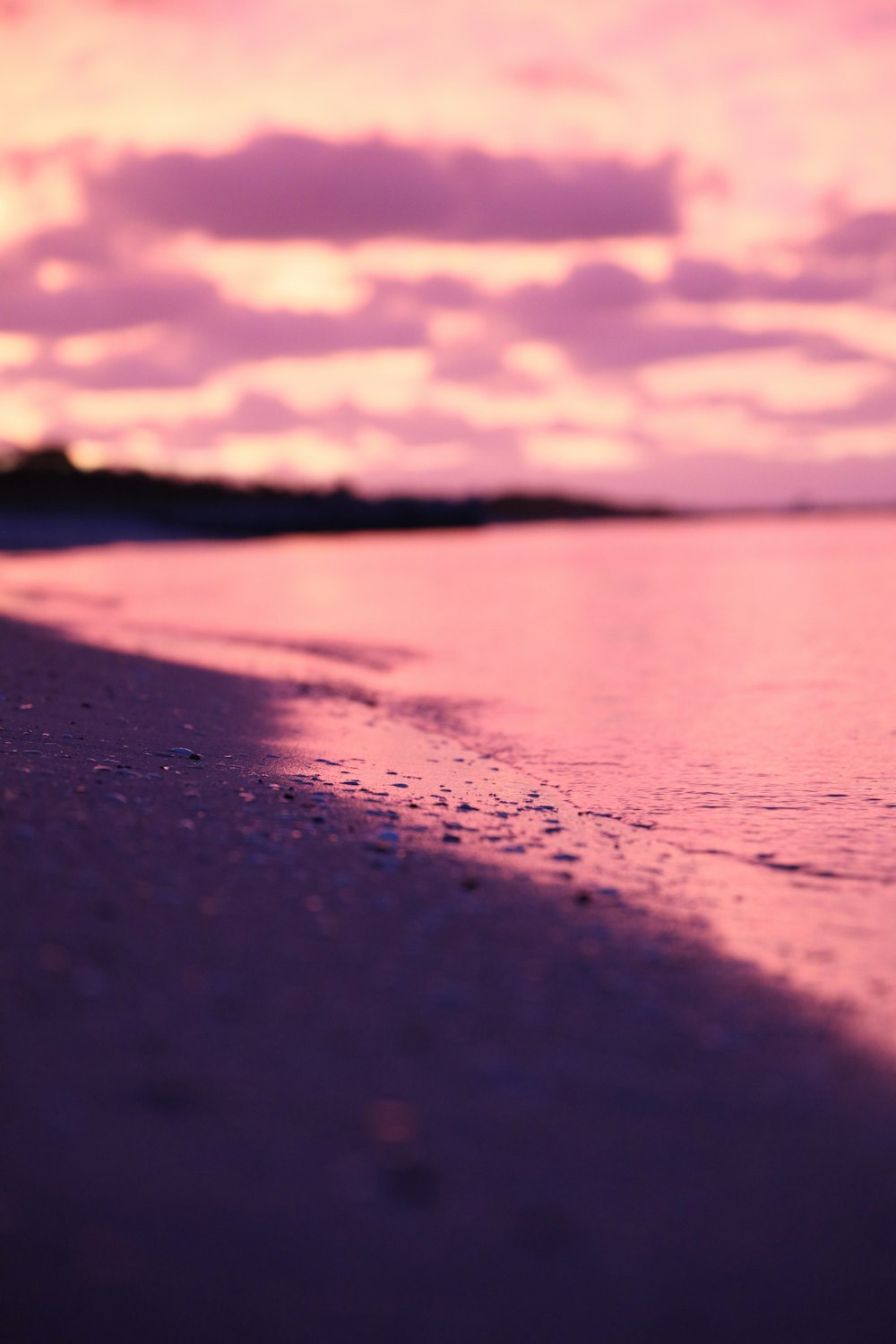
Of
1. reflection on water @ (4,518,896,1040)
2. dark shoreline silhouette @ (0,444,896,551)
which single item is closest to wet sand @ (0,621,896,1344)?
reflection on water @ (4,518,896,1040)

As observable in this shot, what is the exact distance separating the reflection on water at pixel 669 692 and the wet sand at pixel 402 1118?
130 cm

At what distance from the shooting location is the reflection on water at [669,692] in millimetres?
8906

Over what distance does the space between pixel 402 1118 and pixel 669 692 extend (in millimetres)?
16670

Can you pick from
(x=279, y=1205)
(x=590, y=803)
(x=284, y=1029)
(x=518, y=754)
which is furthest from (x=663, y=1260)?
(x=518, y=754)

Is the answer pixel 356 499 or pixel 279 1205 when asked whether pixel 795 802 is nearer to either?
pixel 279 1205

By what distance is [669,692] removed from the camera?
2112 cm

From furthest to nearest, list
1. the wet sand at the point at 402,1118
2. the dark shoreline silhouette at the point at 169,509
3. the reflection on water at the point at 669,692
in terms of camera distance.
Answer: the dark shoreline silhouette at the point at 169,509
the reflection on water at the point at 669,692
the wet sand at the point at 402,1118

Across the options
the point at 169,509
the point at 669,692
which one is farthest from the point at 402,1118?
the point at 169,509

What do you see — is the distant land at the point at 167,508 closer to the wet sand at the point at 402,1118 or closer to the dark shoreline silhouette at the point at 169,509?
the dark shoreline silhouette at the point at 169,509

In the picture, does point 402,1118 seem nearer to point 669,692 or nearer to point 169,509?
point 669,692

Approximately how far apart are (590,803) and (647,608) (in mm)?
30902

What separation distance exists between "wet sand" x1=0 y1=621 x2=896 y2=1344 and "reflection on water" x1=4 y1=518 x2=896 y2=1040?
4.27 feet

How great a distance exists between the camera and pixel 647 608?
4197cm

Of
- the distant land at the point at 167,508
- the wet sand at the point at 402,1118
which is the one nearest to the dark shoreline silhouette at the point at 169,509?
the distant land at the point at 167,508
